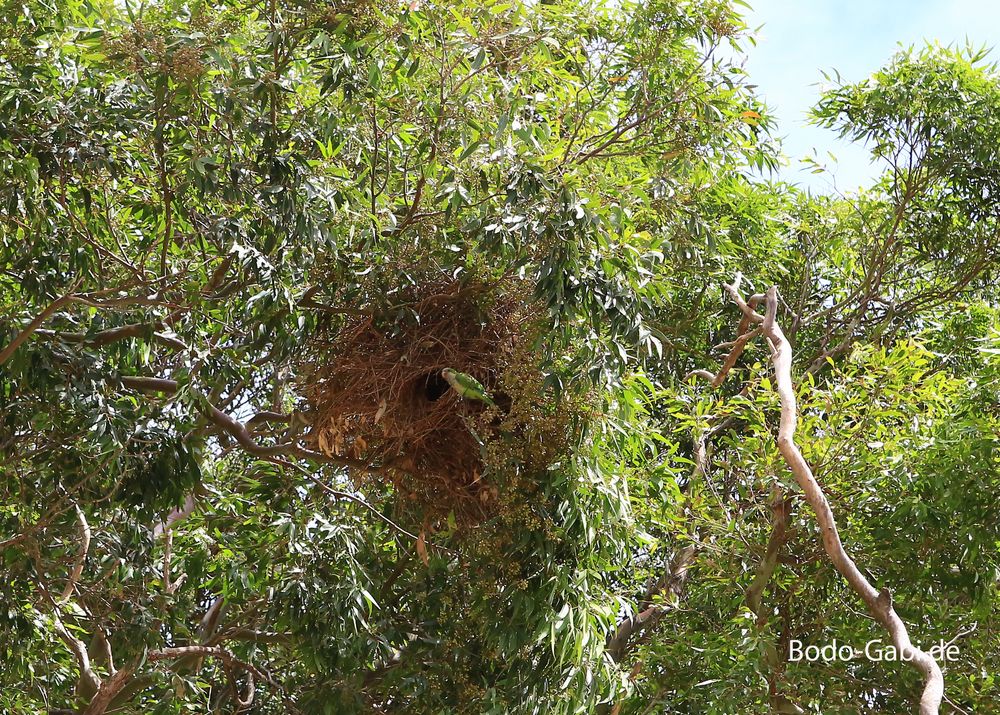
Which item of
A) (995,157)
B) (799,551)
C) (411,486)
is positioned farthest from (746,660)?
(995,157)

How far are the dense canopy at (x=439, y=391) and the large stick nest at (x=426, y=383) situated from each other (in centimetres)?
1

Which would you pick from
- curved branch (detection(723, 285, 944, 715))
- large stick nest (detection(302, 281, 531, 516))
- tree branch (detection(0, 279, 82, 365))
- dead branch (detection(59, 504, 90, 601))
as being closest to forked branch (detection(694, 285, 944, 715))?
curved branch (detection(723, 285, 944, 715))

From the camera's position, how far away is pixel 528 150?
367cm

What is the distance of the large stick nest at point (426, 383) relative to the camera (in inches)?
148

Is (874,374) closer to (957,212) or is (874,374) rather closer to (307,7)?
(957,212)

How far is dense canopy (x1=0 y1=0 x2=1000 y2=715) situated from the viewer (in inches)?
143

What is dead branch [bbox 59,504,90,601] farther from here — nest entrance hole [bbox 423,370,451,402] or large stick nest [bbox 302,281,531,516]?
nest entrance hole [bbox 423,370,451,402]

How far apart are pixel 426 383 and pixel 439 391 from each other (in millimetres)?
77

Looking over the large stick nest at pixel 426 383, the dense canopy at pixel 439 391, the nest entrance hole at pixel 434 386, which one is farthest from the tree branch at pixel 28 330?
the nest entrance hole at pixel 434 386

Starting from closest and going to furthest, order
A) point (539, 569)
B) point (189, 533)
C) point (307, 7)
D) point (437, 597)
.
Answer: point (307, 7) → point (539, 569) → point (437, 597) → point (189, 533)

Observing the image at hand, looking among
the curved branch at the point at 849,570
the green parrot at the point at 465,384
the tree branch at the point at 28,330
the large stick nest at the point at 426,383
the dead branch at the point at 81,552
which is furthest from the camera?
the dead branch at the point at 81,552

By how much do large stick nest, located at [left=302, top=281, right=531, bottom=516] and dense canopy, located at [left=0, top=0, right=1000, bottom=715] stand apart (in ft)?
0.05

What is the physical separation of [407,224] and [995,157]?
10.7 feet

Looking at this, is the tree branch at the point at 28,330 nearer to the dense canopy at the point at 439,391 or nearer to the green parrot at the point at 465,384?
the dense canopy at the point at 439,391
